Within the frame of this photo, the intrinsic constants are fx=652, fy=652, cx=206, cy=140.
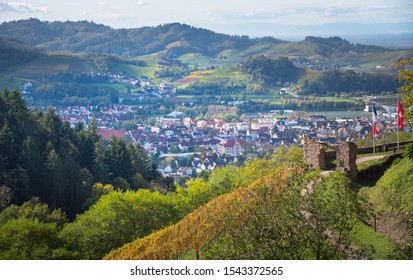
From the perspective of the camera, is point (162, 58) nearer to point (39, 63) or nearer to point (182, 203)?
point (39, 63)

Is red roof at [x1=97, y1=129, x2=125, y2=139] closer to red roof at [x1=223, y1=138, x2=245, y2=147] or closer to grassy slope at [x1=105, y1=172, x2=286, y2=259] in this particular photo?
red roof at [x1=223, y1=138, x2=245, y2=147]

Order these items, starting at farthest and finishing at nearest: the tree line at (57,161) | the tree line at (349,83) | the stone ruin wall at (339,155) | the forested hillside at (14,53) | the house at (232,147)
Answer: the forested hillside at (14,53) → the house at (232,147) → the tree line at (349,83) → the tree line at (57,161) → the stone ruin wall at (339,155)

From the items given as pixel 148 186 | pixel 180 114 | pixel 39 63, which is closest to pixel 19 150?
pixel 148 186

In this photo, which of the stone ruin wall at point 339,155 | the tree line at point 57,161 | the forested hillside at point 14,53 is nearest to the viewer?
the stone ruin wall at point 339,155

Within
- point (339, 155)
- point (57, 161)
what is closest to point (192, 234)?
point (339, 155)

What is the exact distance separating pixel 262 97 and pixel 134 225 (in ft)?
209

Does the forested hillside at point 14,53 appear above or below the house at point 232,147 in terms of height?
above

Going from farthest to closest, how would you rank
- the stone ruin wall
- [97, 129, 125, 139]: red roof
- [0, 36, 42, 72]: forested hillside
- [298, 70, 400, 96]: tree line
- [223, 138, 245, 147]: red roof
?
[0, 36, 42, 72]: forested hillside
[97, 129, 125, 139]: red roof
[223, 138, 245, 147]: red roof
[298, 70, 400, 96]: tree line
the stone ruin wall

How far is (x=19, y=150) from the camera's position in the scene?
1240 inches

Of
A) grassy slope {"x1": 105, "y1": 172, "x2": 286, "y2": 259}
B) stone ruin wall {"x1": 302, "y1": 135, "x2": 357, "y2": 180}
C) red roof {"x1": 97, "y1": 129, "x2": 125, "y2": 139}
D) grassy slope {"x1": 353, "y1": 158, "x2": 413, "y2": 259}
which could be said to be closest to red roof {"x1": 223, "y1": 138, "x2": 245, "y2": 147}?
red roof {"x1": 97, "y1": 129, "x2": 125, "y2": 139}

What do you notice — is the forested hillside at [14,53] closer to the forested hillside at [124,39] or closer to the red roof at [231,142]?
the forested hillside at [124,39]

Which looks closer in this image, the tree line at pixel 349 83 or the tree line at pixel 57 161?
the tree line at pixel 57 161

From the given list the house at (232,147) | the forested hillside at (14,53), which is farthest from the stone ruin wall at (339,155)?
the forested hillside at (14,53)

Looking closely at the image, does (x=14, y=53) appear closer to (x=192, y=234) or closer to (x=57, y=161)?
(x=57, y=161)
